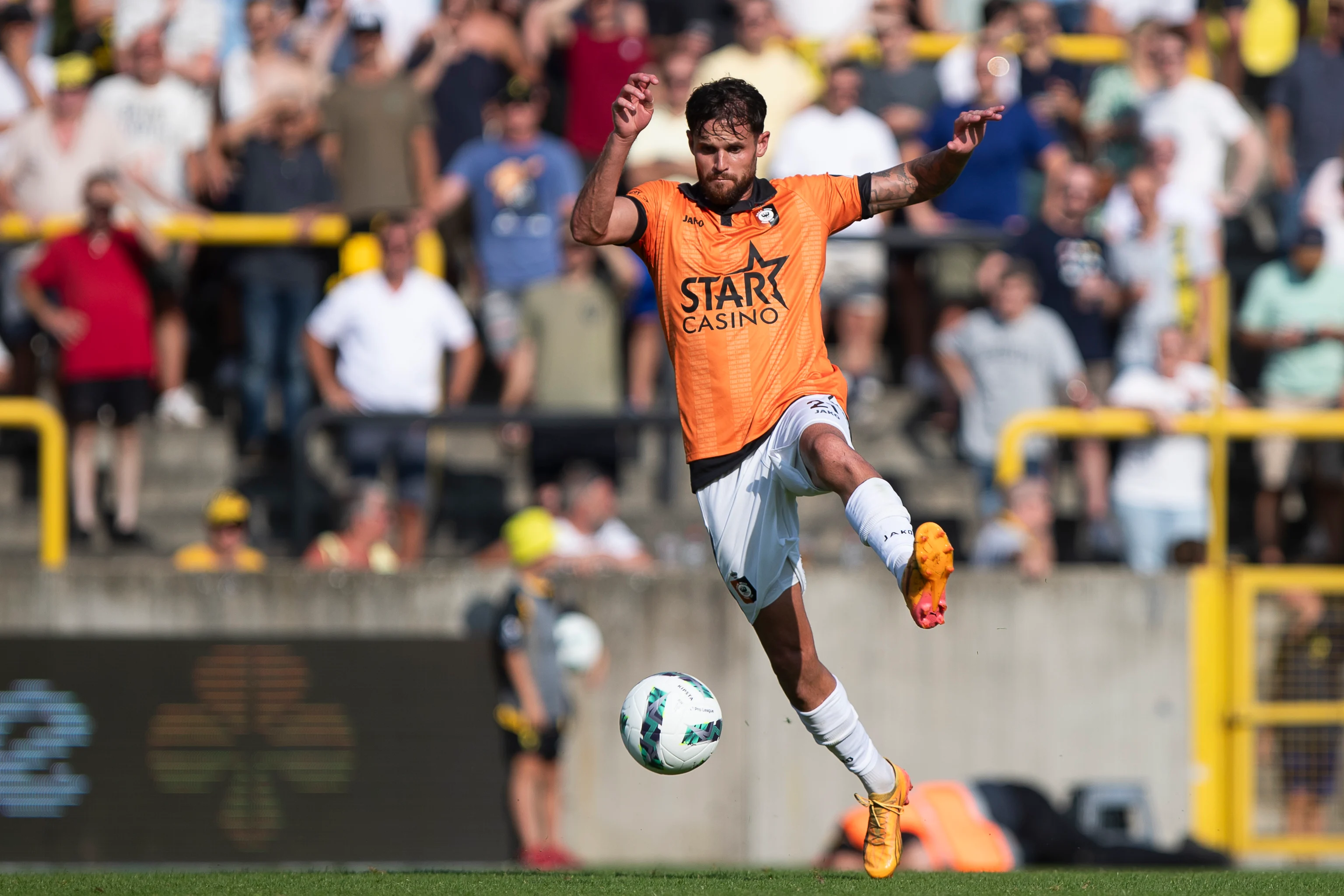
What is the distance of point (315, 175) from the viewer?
1390 centimetres

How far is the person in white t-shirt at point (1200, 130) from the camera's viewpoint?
1419 cm

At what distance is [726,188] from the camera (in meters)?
7.46

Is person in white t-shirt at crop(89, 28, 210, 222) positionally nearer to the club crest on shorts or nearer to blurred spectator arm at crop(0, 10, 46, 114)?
blurred spectator arm at crop(0, 10, 46, 114)

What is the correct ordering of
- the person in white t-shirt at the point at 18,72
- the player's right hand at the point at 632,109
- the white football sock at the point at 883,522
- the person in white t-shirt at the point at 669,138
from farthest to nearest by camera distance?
1. the person in white t-shirt at the point at 18,72
2. the person in white t-shirt at the point at 669,138
3. the player's right hand at the point at 632,109
4. the white football sock at the point at 883,522

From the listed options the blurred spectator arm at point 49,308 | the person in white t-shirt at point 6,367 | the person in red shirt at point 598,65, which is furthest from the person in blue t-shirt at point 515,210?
the person in white t-shirt at point 6,367

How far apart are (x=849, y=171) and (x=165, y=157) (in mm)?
5090

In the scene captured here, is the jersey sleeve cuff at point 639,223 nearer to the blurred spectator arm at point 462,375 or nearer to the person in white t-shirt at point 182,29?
the blurred spectator arm at point 462,375

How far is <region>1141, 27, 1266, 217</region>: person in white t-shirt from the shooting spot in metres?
14.2

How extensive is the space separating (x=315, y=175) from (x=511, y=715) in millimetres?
4432

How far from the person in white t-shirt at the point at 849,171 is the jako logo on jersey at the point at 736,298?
583 cm

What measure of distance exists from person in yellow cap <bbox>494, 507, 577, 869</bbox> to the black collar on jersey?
4928 mm

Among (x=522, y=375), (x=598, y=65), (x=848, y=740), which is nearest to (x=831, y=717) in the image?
(x=848, y=740)

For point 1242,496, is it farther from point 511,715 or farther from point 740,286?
point 740,286

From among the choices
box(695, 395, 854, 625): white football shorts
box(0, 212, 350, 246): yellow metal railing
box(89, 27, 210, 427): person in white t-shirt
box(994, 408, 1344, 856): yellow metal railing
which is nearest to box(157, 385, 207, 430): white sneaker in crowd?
box(89, 27, 210, 427): person in white t-shirt
